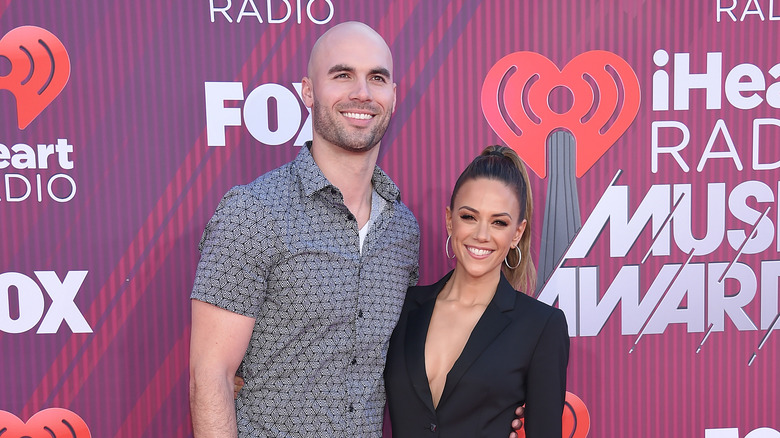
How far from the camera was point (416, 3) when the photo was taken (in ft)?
7.81

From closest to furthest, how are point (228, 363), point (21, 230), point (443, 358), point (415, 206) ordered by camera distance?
point (228, 363), point (443, 358), point (21, 230), point (415, 206)

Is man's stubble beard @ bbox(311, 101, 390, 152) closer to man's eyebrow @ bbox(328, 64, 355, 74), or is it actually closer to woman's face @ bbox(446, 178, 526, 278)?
man's eyebrow @ bbox(328, 64, 355, 74)

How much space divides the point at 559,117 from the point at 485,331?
3.61 ft

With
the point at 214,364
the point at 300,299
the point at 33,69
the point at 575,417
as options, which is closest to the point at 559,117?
the point at 575,417

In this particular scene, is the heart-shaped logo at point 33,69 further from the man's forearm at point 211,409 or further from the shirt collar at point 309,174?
the man's forearm at point 211,409

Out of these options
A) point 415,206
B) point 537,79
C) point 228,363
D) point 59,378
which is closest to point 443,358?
point 228,363

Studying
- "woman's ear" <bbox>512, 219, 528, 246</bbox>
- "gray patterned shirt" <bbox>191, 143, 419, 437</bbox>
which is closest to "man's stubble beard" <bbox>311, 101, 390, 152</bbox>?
"gray patterned shirt" <bbox>191, 143, 419, 437</bbox>

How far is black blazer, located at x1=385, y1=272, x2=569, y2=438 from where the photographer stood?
168 centimetres

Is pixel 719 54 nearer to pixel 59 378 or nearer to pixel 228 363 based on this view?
pixel 228 363

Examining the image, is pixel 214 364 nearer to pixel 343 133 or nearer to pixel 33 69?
pixel 343 133

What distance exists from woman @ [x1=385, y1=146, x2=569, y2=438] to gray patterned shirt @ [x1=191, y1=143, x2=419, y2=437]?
0.12 m

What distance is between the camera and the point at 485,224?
1771 mm

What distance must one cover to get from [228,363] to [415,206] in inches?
41.6

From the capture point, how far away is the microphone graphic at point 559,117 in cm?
244
